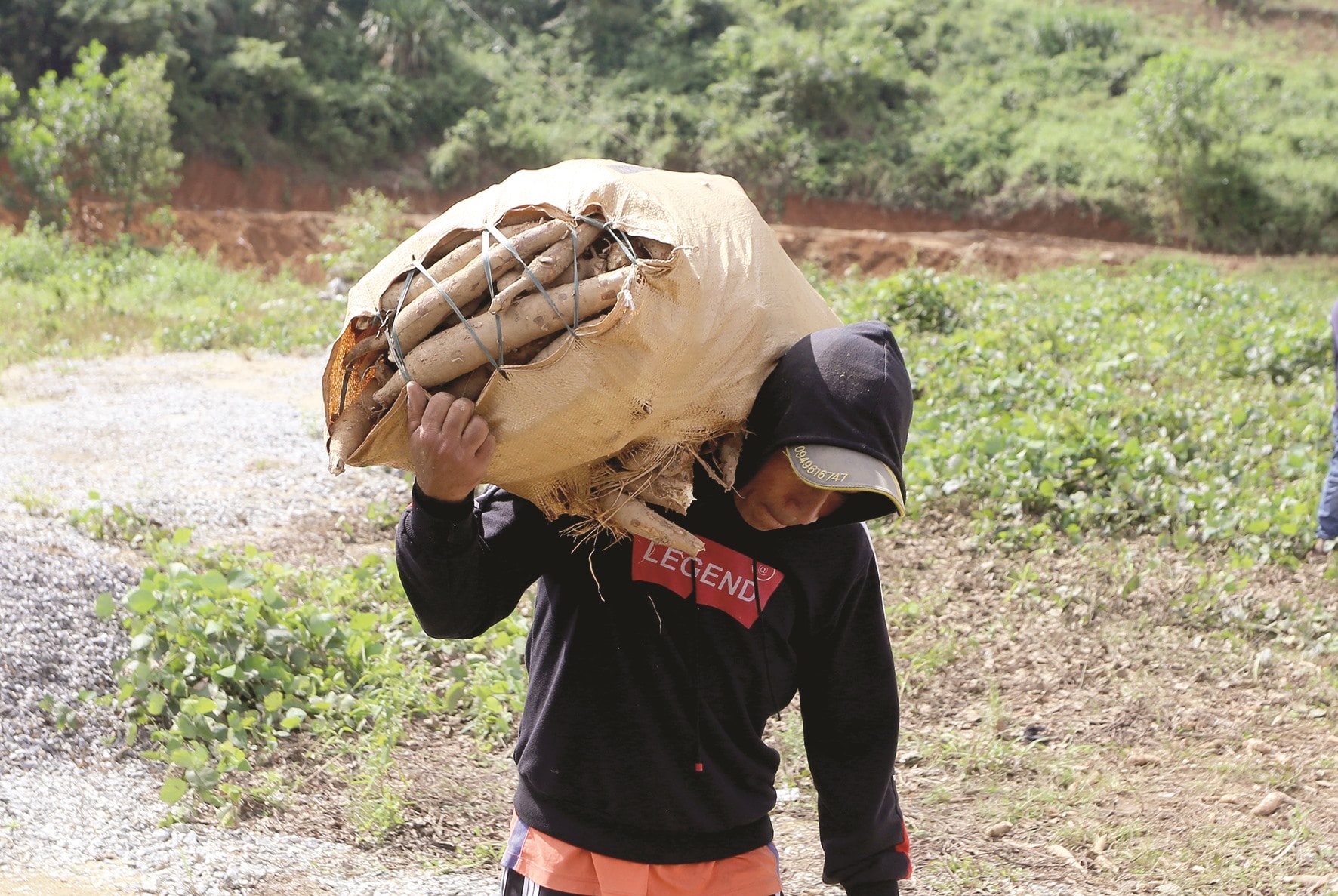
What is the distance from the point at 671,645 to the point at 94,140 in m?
16.5

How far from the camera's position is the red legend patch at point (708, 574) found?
5.60 ft

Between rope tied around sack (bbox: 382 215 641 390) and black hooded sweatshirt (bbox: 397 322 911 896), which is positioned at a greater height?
rope tied around sack (bbox: 382 215 641 390)

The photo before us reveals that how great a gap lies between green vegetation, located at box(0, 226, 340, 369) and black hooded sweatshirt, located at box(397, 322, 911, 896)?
865cm

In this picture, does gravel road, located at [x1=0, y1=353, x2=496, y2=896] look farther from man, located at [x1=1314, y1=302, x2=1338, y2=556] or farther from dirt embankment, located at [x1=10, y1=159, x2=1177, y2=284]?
dirt embankment, located at [x1=10, y1=159, x2=1177, y2=284]

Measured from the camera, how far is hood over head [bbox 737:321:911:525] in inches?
58.7

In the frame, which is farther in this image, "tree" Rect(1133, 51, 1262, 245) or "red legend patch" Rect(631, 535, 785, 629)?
"tree" Rect(1133, 51, 1262, 245)

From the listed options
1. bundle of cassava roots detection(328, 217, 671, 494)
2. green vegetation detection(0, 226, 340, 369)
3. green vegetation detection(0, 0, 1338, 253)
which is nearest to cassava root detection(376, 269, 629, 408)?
bundle of cassava roots detection(328, 217, 671, 494)

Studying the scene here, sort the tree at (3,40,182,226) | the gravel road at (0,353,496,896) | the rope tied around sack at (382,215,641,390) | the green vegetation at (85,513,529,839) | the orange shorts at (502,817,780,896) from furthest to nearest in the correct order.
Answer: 1. the tree at (3,40,182,226)
2. the green vegetation at (85,513,529,839)
3. the gravel road at (0,353,496,896)
4. the orange shorts at (502,817,780,896)
5. the rope tied around sack at (382,215,641,390)

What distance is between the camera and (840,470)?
1481 mm

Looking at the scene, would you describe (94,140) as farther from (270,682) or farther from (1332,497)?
(1332,497)

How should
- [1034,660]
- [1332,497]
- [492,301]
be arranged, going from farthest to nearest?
[1332,497] → [1034,660] → [492,301]

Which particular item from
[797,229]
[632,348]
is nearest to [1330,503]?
[632,348]

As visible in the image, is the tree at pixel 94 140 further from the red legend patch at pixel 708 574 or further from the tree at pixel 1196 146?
the red legend patch at pixel 708 574

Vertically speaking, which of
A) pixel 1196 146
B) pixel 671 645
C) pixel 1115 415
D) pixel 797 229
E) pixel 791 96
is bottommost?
pixel 797 229
